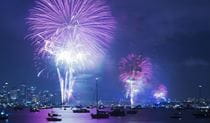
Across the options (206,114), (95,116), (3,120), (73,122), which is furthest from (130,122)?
(206,114)

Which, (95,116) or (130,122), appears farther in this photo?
(95,116)

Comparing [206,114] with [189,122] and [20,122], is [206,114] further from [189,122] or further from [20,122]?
[20,122]

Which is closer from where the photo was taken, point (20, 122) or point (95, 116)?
point (20, 122)

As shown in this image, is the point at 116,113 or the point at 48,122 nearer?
the point at 48,122

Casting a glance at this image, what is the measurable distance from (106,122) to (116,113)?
4797cm

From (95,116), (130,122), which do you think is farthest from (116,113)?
(130,122)

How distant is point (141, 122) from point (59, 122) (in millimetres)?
23249

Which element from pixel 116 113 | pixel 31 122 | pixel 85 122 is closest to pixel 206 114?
pixel 116 113

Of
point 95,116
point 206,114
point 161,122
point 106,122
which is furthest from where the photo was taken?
point 206,114

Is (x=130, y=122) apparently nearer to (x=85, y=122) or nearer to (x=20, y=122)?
(x=85, y=122)

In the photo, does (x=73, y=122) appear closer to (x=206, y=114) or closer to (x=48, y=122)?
(x=48, y=122)

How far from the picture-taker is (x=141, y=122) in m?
143

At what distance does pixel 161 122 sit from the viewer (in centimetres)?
14538

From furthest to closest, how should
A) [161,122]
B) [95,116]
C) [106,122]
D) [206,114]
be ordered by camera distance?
[206,114] → [95,116] → [161,122] → [106,122]
